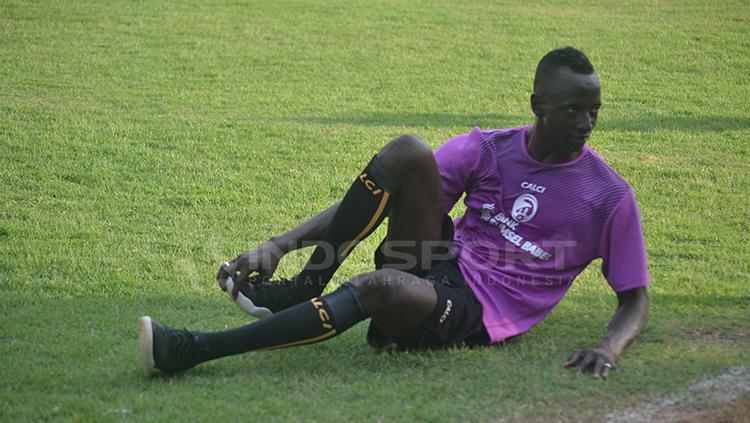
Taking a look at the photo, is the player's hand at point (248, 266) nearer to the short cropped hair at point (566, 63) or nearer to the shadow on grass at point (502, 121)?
the short cropped hair at point (566, 63)

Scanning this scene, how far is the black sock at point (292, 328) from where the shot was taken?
4633 millimetres

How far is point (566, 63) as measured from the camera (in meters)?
5.04

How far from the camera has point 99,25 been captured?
15453mm

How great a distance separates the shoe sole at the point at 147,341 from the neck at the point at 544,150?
2.06m

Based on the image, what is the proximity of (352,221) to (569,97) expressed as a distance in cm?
120

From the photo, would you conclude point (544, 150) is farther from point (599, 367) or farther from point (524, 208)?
point (599, 367)

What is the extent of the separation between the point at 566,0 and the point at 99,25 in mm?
7856

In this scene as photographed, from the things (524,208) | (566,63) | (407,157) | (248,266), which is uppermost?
(566,63)

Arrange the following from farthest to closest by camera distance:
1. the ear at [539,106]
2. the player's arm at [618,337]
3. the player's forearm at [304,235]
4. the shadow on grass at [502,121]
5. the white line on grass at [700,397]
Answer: the shadow on grass at [502,121], the player's forearm at [304,235], the ear at [539,106], the player's arm at [618,337], the white line on grass at [700,397]

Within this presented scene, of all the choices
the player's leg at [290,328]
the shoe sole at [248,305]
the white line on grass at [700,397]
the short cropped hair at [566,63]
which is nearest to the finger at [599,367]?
the white line on grass at [700,397]

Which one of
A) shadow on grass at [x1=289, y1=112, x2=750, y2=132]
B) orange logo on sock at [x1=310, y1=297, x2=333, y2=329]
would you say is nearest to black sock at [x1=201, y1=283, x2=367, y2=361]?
orange logo on sock at [x1=310, y1=297, x2=333, y2=329]

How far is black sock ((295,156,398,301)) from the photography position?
16.3ft

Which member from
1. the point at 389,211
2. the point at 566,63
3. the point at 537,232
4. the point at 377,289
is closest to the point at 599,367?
the point at 537,232

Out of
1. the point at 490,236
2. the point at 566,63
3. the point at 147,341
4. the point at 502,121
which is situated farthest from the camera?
the point at 502,121
